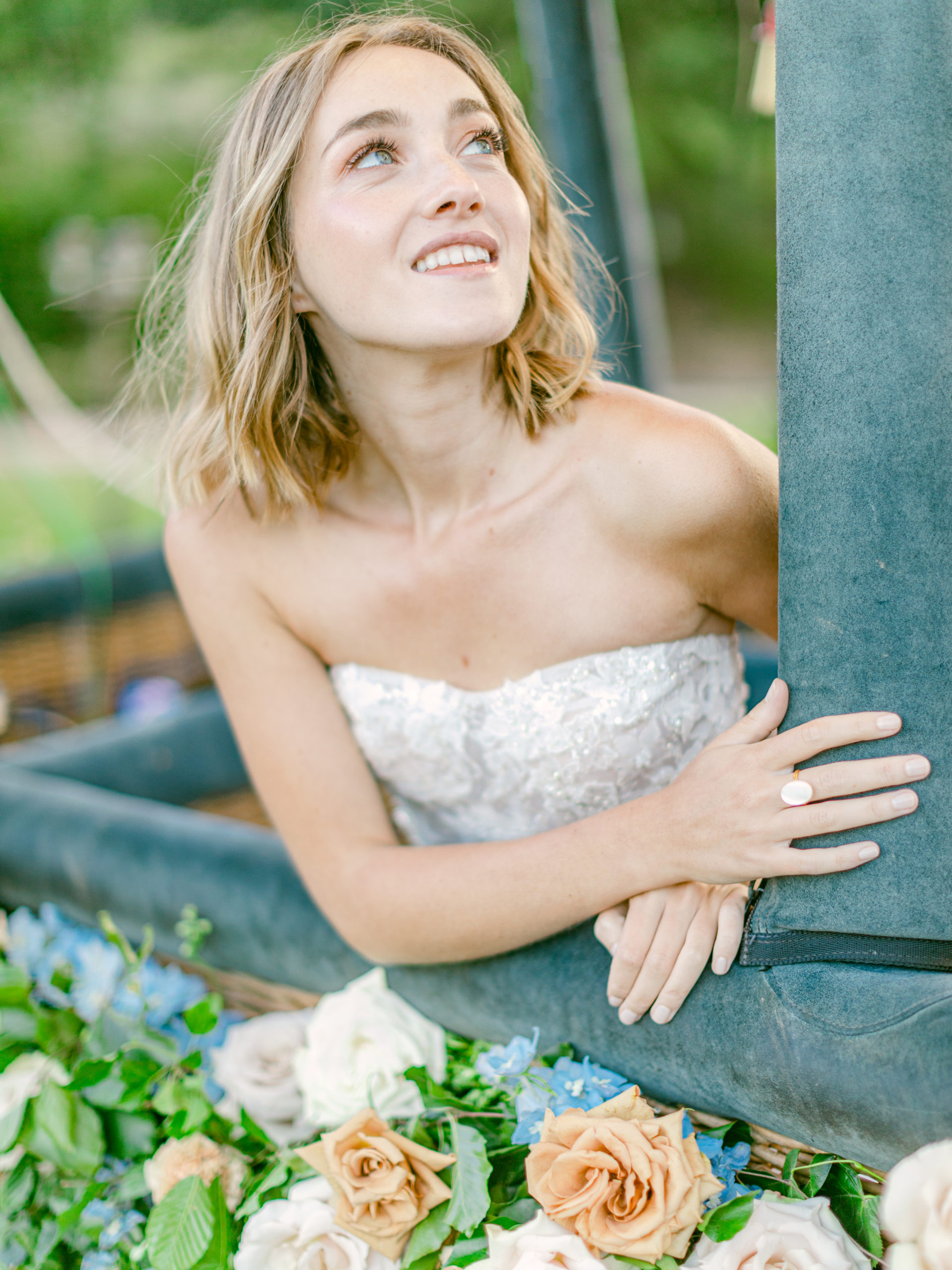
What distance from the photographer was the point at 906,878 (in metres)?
0.77

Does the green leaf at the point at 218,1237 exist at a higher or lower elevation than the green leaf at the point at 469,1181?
lower

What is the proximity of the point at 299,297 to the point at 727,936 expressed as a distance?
81cm

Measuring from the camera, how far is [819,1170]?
82 cm

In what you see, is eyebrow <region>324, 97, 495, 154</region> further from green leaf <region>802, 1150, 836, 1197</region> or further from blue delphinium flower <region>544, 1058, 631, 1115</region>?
green leaf <region>802, 1150, 836, 1197</region>

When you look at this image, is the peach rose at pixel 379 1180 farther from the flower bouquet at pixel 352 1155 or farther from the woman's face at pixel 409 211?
the woman's face at pixel 409 211

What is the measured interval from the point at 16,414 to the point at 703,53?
15.9 ft

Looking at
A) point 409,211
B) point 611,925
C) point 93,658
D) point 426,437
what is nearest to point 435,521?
point 426,437

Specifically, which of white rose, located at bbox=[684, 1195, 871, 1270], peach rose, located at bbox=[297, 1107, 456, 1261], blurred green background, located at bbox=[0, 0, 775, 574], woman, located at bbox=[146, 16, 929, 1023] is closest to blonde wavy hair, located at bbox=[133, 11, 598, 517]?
woman, located at bbox=[146, 16, 929, 1023]

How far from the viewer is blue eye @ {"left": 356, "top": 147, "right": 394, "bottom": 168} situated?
42.7 inches

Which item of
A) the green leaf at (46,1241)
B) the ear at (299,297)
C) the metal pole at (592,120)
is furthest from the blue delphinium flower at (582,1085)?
the metal pole at (592,120)

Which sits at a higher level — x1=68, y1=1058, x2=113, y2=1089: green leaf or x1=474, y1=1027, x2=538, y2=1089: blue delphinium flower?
x1=474, y1=1027, x2=538, y2=1089: blue delphinium flower

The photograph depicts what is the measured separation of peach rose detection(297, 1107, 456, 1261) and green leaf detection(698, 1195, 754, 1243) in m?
0.21

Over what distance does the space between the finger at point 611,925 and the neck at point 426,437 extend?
1.64 ft

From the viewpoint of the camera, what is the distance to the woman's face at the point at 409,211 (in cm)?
103
